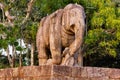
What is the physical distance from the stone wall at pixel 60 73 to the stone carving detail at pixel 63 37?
0.62 metres

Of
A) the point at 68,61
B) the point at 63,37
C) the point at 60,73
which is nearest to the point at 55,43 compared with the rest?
the point at 63,37

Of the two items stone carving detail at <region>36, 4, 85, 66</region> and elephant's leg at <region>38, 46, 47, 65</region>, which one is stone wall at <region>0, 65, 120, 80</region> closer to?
stone carving detail at <region>36, 4, 85, 66</region>

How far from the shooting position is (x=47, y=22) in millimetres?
10352

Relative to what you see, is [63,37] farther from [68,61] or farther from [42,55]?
[42,55]

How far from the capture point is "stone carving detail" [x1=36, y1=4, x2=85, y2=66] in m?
9.96

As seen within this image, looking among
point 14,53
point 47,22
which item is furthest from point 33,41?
point 47,22

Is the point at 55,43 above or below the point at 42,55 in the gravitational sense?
above

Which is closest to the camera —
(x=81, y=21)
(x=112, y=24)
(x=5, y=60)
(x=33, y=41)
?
(x=81, y=21)

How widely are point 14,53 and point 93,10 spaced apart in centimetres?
518

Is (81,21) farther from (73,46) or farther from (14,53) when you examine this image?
(14,53)

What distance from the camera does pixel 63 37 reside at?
10.2 m

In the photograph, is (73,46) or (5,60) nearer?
(73,46)

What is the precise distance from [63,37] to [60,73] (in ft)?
4.35

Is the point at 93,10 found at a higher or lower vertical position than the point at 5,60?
higher
